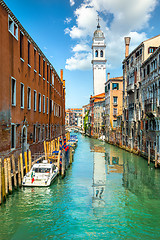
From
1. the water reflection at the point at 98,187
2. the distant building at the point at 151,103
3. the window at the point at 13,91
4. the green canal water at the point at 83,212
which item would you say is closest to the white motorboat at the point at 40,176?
the green canal water at the point at 83,212

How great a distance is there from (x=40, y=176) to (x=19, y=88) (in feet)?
18.8

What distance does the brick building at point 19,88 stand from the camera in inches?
482

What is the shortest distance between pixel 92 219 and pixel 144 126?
16.9 metres

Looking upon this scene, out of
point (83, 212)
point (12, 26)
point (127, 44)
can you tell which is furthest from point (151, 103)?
point (127, 44)

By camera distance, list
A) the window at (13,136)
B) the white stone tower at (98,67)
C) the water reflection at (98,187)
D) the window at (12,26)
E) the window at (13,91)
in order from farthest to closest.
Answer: the white stone tower at (98,67)
the window at (13,136)
the window at (13,91)
the window at (12,26)
the water reflection at (98,187)

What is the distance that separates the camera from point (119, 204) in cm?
1183

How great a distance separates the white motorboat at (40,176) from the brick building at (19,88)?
170 centimetres

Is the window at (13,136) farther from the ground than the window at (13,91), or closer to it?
closer to it

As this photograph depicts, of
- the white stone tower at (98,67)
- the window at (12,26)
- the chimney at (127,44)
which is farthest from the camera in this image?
the white stone tower at (98,67)

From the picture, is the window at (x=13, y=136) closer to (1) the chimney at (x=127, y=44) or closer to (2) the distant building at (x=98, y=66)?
(1) the chimney at (x=127, y=44)

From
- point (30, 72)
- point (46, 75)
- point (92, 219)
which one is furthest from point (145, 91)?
point (92, 219)

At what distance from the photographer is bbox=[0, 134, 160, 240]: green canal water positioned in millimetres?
8773

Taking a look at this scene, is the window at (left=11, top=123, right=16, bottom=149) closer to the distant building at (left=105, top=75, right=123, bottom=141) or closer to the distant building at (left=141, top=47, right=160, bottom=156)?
the distant building at (left=141, top=47, right=160, bottom=156)

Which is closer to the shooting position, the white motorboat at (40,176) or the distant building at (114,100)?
the white motorboat at (40,176)
